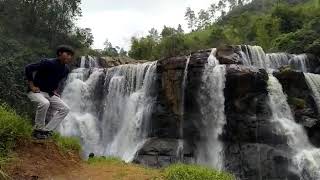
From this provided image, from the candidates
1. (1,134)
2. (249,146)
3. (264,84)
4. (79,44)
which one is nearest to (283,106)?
(264,84)

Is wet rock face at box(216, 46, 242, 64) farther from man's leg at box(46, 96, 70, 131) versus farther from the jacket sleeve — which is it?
the jacket sleeve

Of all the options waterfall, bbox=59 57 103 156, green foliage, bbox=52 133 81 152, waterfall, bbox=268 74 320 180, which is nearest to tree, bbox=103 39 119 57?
waterfall, bbox=59 57 103 156

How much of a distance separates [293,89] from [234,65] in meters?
3.26

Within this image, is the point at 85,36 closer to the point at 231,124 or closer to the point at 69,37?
the point at 69,37

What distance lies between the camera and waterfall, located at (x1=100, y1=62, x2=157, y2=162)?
25.1 m

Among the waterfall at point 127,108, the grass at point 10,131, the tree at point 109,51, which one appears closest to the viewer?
the grass at point 10,131

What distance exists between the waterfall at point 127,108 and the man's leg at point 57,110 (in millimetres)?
14341

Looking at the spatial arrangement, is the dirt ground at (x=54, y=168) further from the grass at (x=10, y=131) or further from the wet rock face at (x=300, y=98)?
the wet rock face at (x=300, y=98)

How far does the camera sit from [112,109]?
2752 centimetres

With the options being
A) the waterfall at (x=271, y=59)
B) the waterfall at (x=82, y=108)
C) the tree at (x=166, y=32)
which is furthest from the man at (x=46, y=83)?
the tree at (x=166, y=32)

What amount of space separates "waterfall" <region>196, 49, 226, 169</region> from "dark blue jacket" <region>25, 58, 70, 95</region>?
46.9 feet

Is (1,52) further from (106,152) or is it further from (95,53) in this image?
(95,53)

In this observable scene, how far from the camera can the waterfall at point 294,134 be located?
2020cm

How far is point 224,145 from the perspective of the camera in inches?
888
